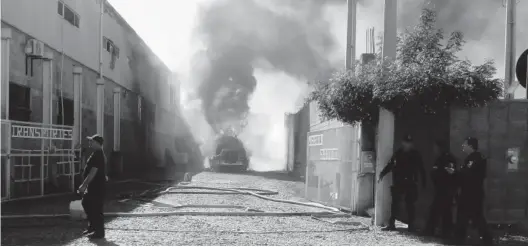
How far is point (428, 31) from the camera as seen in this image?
11.6 m

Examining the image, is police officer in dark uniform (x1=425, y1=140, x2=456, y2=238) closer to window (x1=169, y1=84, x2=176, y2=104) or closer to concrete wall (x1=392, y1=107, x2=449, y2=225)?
concrete wall (x1=392, y1=107, x2=449, y2=225)

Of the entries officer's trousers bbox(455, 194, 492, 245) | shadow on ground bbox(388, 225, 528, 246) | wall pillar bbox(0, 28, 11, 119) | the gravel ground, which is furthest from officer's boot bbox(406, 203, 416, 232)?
wall pillar bbox(0, 28, 11, 119)

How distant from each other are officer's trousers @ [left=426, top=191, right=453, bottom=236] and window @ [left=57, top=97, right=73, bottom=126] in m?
13.1

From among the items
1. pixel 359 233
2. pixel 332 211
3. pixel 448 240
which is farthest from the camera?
pixel 332 211

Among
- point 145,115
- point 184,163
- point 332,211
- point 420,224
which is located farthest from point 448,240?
point 184,163

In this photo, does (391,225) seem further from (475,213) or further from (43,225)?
(43,225)

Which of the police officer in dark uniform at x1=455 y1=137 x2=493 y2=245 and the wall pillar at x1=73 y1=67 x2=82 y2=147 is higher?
the wall pillar at x1=73 y1=67 x2=82 y2=147

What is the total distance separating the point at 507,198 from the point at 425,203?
1.32m

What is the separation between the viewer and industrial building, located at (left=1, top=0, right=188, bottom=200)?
14.8 m

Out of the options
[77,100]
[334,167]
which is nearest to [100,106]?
[77,100]

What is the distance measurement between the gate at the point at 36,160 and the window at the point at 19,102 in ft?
1.39

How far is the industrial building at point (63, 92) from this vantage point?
1480cm

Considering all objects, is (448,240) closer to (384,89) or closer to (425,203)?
(425,203)

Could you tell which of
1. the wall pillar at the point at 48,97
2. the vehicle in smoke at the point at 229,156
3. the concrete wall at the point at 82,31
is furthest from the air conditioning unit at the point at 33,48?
the vehicle in smoke at the point at 229,156
